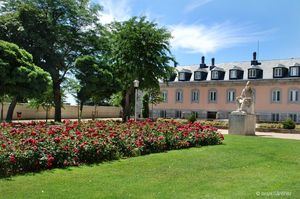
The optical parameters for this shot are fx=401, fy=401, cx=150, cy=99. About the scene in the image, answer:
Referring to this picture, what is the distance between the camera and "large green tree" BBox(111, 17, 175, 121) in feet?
117

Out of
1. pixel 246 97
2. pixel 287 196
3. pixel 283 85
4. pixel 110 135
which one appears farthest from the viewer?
pixel 283 85

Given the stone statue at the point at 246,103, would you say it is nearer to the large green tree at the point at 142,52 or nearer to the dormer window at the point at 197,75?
the large green tree at the point at 142,52

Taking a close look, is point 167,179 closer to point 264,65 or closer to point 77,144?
point 77,144

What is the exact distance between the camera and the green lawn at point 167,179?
24.7 ft

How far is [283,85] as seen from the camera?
47.3 m

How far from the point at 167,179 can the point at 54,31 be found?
95.2 ft

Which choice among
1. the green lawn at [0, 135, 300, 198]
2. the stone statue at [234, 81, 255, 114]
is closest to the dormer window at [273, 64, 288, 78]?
the stone statue at [234, 81, 255, 114]

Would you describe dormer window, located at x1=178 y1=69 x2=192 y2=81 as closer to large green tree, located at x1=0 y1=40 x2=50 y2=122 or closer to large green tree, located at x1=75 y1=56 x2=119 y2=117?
large green tree, located at x1=75 y1=56 x2=119 y2=117

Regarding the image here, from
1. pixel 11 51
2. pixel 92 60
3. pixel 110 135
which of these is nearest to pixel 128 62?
pixel 92 60

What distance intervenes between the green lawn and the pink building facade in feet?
120

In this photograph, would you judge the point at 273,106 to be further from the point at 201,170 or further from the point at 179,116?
the point at 201,170

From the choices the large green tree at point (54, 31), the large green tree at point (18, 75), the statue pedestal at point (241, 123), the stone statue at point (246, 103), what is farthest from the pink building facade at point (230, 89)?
the large green tree at point (18, 75)

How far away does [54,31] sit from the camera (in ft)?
116

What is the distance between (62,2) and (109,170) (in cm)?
2954
